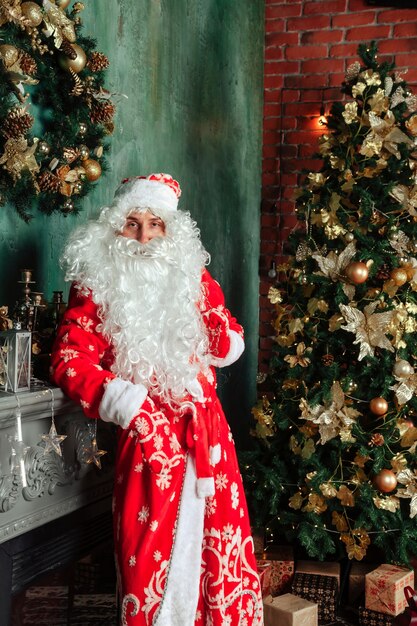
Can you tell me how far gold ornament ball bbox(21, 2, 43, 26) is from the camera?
206 centimetres

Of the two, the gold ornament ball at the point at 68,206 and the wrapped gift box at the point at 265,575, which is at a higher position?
the gold ornament ball at the point at 68,206

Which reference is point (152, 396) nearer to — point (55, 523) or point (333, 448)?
point (55, 523)

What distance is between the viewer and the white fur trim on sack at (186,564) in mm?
2088

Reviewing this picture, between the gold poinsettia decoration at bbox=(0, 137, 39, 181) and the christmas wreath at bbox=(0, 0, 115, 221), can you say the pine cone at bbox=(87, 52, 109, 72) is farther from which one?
the gold poinsettia decoration at bbox=(0, 137, 39, 181)

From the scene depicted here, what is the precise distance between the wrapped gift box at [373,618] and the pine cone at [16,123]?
2.37m

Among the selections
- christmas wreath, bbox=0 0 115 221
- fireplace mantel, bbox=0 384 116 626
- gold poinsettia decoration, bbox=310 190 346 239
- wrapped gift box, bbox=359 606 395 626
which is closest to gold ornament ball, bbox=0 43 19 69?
christmas wreath, bbox=0 0 115 221

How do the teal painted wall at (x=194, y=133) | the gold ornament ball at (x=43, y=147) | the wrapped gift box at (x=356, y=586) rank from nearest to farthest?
the gold ornament ball at (x=43, y=147)
the teal painted wall at (x=194, y=133)
the wrapped gift box at (x=356, y=586)

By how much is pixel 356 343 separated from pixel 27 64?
183 centimetres

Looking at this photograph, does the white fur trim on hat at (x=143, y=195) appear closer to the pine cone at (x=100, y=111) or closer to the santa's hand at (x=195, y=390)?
the pine cone at (x=100, y=111)

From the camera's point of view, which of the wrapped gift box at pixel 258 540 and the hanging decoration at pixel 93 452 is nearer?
the hanging decoration at pixel 93 452

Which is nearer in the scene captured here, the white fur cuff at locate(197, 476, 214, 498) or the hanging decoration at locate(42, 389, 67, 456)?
the hanging decoration at locate(42, 389, 67, 456)

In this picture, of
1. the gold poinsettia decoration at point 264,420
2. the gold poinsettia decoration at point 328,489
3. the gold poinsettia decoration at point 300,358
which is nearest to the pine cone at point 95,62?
the gold poinsettia decoration at point 300,358

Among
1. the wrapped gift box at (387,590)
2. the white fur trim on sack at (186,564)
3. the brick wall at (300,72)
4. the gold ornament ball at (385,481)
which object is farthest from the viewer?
the brick wall at (300,72)

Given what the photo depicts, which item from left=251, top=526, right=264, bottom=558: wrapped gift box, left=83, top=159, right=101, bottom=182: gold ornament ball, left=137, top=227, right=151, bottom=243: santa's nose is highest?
left=83, top=159, right=101, bottom=182: gold ornament ball
